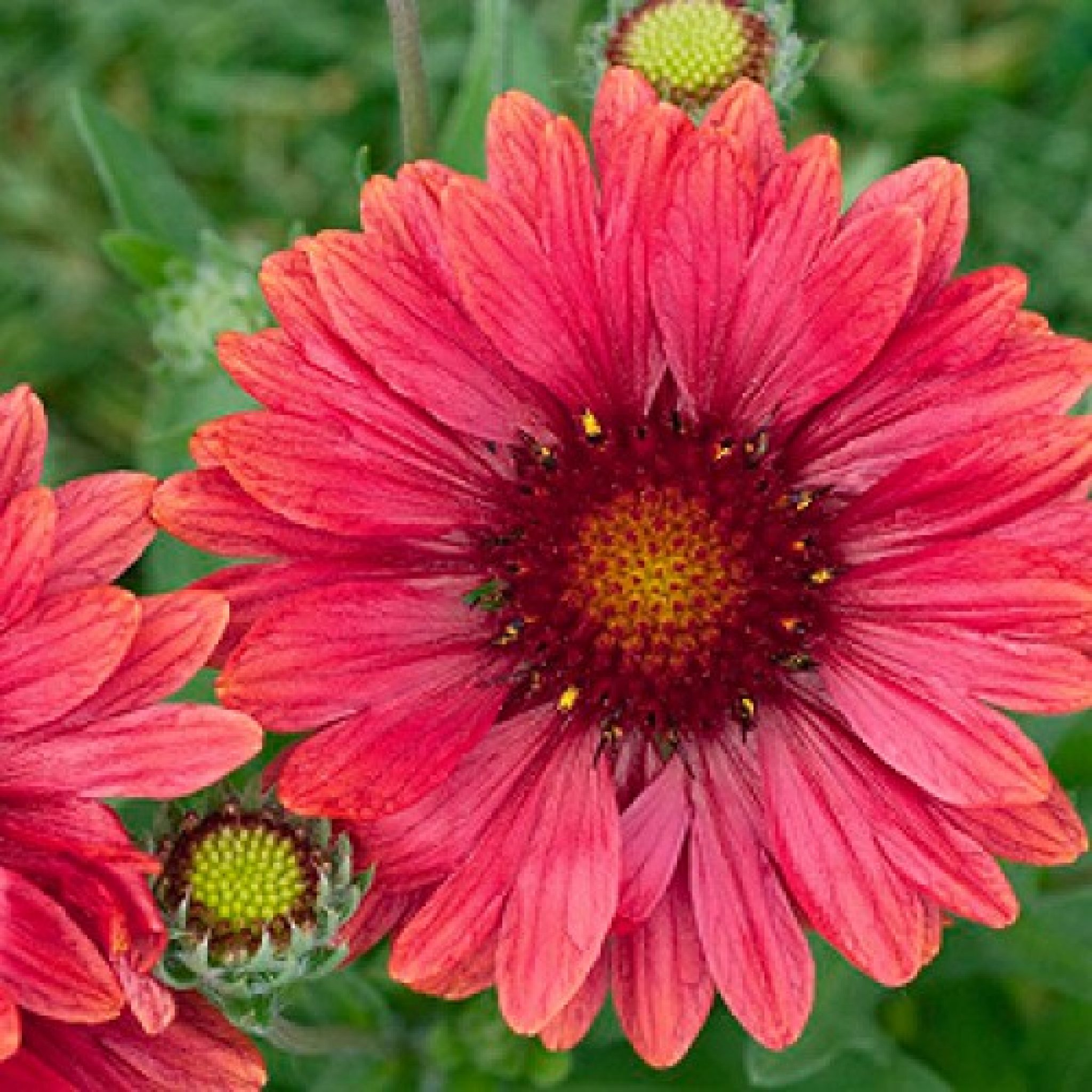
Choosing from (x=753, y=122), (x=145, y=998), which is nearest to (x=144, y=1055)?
(x=145, y=998)

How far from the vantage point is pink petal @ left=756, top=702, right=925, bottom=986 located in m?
1.46

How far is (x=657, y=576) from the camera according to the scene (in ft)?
5.49

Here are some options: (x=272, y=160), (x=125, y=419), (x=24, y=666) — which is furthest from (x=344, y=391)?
(x=272, y=160)

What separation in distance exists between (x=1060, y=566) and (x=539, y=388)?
0.53m

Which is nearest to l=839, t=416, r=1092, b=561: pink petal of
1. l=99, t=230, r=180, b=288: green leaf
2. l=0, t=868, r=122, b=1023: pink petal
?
l=0, t=868, r=122, b=1023: pink petal

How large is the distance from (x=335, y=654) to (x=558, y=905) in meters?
0.29

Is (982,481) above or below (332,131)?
below

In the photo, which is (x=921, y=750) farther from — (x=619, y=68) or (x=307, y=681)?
(x=619, y=68)

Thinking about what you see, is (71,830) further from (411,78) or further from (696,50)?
(696,50)

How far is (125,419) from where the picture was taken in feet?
9.99

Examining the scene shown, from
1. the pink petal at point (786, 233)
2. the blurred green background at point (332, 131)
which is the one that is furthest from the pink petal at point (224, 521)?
the blurred green background at point (332, 131)

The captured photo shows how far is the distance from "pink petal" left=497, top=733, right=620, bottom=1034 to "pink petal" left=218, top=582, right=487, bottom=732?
166 millimetres

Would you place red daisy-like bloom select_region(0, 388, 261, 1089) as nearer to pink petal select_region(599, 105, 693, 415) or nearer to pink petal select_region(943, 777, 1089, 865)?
pink petal select_region(599, 105, 693, 415)

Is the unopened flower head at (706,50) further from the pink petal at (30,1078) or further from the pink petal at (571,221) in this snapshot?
the pink petal at (30,1078)
